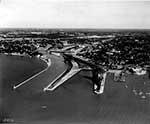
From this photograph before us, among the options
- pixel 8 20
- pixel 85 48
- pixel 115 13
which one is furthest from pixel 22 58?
pixel 115 13

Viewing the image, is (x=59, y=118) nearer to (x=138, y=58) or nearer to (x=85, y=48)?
(x=85, y=48)

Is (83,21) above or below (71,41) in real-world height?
above

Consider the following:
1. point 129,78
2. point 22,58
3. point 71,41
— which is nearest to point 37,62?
point 22,58

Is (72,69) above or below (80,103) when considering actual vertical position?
above

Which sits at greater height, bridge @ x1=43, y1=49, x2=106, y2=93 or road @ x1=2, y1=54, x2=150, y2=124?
bridge @ x1=43, y1=49, x2=106, y2=93

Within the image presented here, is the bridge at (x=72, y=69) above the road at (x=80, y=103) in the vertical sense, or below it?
above

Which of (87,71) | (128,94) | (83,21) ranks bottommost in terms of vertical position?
(128,94)
